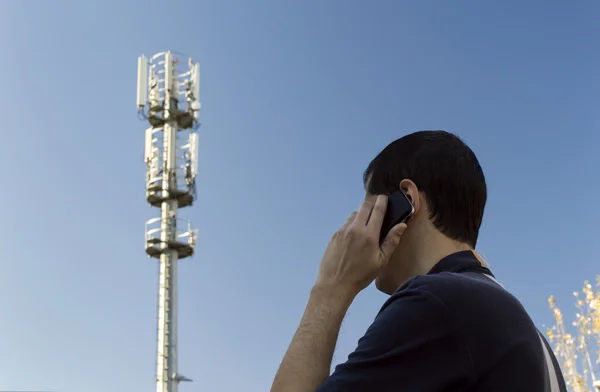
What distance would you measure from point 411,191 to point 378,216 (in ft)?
0.40

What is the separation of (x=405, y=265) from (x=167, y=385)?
26703mm

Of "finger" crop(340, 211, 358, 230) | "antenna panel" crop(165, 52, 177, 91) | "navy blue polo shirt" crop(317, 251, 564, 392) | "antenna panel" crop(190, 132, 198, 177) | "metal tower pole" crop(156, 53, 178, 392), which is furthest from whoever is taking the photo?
"antenna panel" crop(165, 52, 177, 91)

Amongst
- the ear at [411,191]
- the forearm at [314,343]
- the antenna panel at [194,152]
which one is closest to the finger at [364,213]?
the ear at [411,191]

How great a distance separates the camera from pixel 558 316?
845 inches

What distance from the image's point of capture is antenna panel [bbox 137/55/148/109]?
32.1 meters

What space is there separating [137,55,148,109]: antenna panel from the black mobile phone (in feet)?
101

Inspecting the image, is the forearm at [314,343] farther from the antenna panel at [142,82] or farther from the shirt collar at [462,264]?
the antenna panel at [142,82]

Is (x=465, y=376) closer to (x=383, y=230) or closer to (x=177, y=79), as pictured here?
(x=383, y=230)

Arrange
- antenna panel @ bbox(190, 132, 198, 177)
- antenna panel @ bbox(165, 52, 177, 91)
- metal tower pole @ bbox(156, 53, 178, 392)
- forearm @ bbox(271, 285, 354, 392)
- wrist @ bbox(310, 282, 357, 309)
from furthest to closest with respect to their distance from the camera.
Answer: antenna panel @ bbox(165, 52, 177, 91) < antenna panel @ bbox(190, 132, 198, 177) < metal tower pole @ bbox(156, 53, 178, 392) < wrist @ bbox(310, 282, 357, 309) < forearm @ bbox(271, 285, 354, 392)

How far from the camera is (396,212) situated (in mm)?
2158

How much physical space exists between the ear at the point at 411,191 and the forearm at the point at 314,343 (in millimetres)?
326

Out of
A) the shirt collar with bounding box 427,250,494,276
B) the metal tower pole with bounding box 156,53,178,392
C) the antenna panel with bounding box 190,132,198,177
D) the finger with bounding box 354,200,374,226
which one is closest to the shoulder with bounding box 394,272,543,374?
the shirt collar with bounding box 427,250,494,276

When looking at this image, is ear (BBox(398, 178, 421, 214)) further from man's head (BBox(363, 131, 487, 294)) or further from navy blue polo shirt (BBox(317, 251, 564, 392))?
navy blue polo shirt (BBox(317, 251, 564, 392))

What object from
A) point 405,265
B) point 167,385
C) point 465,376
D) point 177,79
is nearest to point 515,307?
point 465,376
